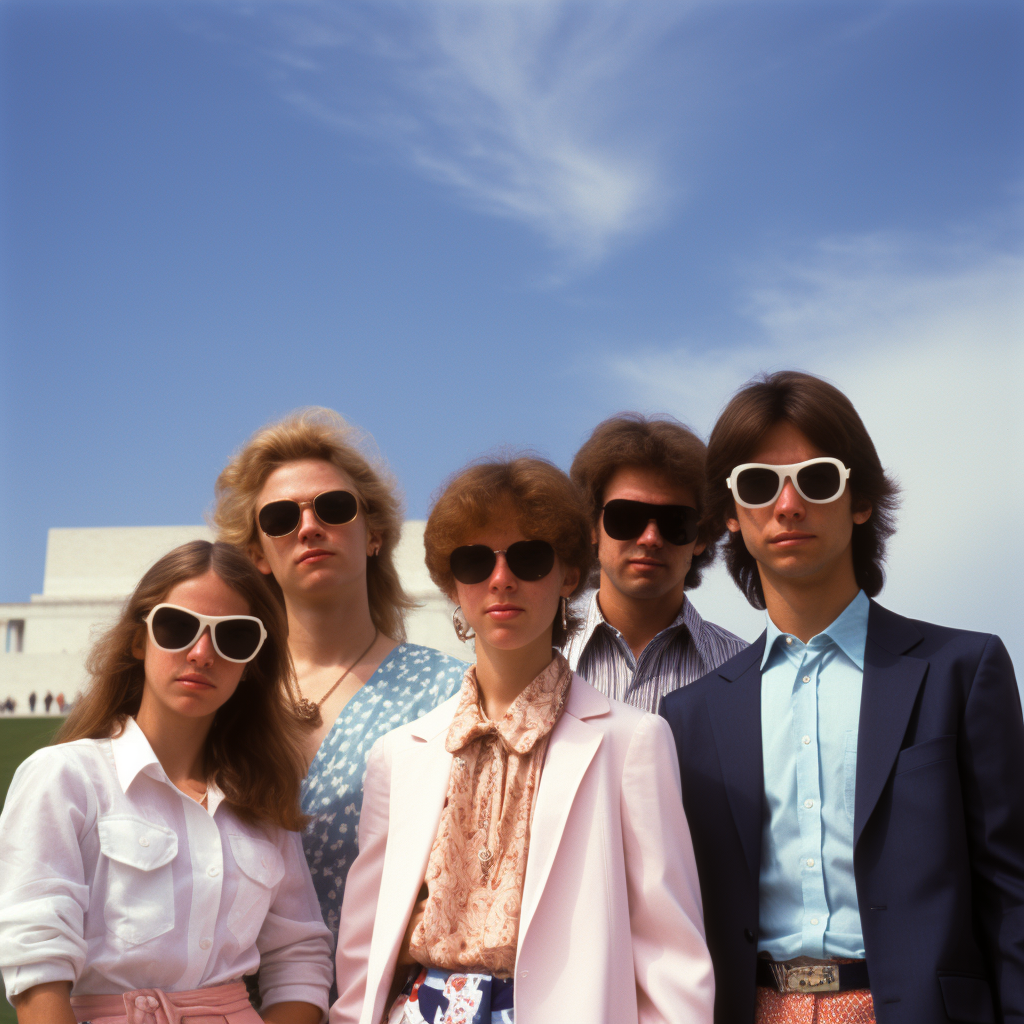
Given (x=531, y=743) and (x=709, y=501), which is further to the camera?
(x=709, y=501)

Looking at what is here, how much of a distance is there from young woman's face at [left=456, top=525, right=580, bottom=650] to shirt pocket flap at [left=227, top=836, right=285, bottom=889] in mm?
1004

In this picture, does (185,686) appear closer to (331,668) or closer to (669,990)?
(331,668)

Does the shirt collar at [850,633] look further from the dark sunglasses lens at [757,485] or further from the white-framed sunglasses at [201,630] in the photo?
the white-framed sunglasses at [201,630]

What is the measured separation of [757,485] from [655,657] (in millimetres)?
1649

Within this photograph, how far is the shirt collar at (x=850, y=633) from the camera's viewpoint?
3502 mm

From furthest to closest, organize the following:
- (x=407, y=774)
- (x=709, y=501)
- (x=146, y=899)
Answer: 1. (x=709, y=501)
2. (x=407, y=774)
3. (x=146, y=899)

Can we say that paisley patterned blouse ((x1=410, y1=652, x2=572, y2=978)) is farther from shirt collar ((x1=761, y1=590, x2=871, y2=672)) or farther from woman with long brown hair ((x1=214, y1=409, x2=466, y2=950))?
woman with long brown hair ((x1=214, y1=409, x2=466, y2=950))

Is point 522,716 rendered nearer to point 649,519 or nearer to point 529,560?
point 529,560

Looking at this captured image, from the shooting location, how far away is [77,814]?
3.26 metres

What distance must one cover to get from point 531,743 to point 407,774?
1.49 ft

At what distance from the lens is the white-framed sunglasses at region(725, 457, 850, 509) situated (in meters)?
3.50

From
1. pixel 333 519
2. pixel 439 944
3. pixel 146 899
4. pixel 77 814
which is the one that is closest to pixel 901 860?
pixel 439 944

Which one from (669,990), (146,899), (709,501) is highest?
(709,501)

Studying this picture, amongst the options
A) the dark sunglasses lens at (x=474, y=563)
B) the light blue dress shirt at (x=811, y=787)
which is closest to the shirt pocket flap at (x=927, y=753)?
the light blue dress shirt at (x=811, y=787)
